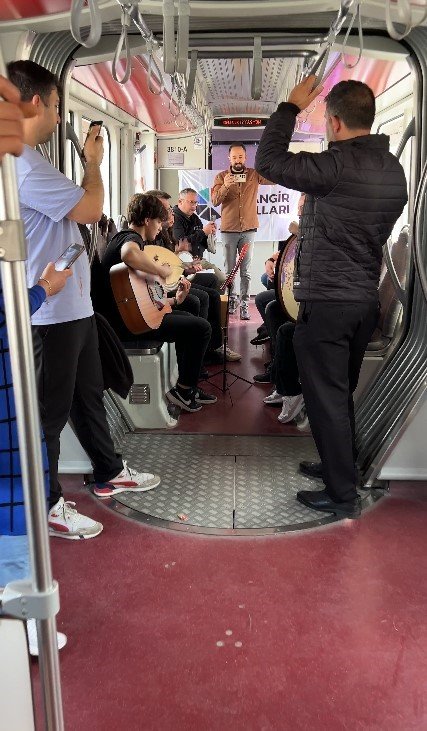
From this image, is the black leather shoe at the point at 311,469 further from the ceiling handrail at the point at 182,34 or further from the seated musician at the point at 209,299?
the seated musician at the point at 209,299

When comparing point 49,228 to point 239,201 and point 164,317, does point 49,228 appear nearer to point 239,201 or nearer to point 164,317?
point 164,317

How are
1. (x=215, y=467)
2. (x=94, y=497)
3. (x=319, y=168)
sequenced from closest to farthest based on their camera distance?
(x=319, y=168)
(x=94, y=497)
(x=215, y=467)

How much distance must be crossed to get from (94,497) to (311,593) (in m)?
1.32

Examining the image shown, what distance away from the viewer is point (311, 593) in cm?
246

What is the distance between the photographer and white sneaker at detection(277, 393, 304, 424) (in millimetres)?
4364

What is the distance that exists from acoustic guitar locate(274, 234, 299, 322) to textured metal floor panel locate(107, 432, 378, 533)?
0.91 meters

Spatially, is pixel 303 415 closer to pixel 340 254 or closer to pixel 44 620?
pixel 340 254

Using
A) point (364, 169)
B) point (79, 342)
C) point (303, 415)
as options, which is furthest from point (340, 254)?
point (303, 415)

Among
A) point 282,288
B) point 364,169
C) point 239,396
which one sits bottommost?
point 239,396

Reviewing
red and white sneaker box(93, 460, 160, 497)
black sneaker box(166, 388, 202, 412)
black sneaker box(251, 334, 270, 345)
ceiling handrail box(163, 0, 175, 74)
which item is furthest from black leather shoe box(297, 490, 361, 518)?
black sneaker box(251, 334, 270, 345)

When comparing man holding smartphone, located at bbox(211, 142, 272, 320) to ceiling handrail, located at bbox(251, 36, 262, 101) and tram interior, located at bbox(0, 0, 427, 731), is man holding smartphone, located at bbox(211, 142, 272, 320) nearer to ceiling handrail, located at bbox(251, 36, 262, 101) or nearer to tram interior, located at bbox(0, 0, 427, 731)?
tram interior, located at bbox(0, 0, 427, 731)

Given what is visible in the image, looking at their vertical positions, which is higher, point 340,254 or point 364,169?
point 364,169

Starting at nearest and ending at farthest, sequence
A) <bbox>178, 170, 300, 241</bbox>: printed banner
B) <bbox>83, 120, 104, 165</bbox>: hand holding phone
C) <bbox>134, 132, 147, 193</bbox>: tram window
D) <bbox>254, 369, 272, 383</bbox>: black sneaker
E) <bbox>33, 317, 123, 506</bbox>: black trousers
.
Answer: <bbox>83, 120, 104, 165</bbox>: hand holding phone < <bbox>33, 317, 123, 506</bbox>: black trousers < <bbox>254, 369, 272, 383</bbox>: black sneaker < <bbox>134, 132, 147, 193</bbox>: tram window < <bbox>178, 170, 300, 241</bbox>: printed banner

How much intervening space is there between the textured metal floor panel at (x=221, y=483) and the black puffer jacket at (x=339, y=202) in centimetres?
106
